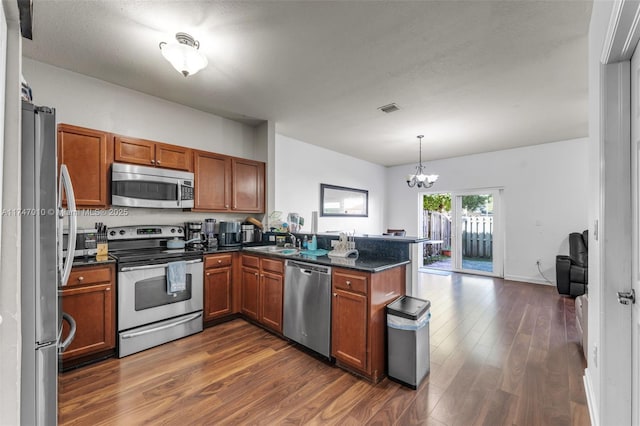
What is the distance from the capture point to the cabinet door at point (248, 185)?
380 centimetres

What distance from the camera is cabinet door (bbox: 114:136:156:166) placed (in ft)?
9.41

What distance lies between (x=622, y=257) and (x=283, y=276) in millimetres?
2434

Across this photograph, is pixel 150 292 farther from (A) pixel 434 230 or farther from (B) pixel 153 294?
(A) pixel 434 230

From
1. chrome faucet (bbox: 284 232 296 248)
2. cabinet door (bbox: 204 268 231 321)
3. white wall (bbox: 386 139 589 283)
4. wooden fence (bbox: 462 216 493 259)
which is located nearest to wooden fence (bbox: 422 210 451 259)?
wooden fence (bbox: 462 216 493 259)

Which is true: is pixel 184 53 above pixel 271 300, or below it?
above

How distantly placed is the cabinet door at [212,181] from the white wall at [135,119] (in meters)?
0.30

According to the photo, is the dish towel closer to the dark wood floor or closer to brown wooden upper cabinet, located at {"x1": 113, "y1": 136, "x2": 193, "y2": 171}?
the dark wood floor

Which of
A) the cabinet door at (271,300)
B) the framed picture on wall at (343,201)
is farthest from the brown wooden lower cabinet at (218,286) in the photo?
the framed picture on wall at (343,201)

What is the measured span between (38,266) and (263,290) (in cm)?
214

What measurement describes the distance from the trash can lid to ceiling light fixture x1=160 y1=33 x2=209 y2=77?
2.57 metres

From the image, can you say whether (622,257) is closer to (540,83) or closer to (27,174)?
(540,83)

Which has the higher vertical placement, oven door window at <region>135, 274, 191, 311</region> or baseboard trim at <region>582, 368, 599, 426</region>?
oven door window at <region>135, 274, 191, 311</region>

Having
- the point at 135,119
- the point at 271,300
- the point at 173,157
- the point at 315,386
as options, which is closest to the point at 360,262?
the point at 315,386

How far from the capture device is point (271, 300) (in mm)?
2934
